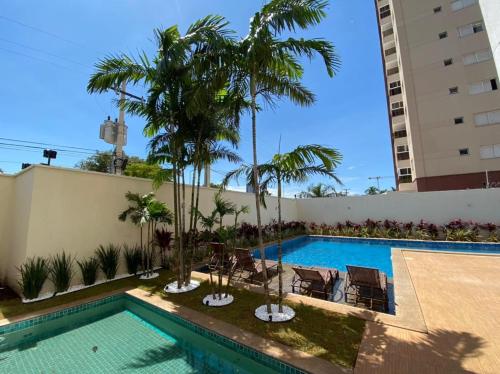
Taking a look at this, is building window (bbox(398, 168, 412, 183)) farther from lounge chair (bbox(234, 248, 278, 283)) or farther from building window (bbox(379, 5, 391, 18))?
lounge chair (bbox(234, 248, 278, 283))

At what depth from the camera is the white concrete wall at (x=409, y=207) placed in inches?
576

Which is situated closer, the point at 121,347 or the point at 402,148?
the point at 121,347

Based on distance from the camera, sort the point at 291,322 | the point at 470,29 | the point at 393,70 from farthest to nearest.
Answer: the point at 393,70 < the point at 470,29 < the point at 291,322

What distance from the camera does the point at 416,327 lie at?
163 inches

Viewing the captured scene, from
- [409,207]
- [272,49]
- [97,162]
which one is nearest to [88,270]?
[272,49]

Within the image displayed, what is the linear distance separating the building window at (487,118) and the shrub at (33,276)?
1149 inches

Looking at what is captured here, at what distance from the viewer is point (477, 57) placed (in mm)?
20062

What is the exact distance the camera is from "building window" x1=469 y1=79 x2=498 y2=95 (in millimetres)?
19234

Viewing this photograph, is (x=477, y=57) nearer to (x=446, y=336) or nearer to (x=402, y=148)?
(x=402, y=148)

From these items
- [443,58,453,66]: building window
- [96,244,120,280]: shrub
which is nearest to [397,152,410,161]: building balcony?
[443,58,453,66]: building window

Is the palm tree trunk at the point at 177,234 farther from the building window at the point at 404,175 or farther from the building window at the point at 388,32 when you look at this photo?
the building window at the point at 388,32

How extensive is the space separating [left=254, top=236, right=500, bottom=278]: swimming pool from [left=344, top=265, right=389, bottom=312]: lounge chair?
3425 mm

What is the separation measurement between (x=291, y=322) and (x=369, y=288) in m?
2.88

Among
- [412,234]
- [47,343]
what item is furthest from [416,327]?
[412,234]
